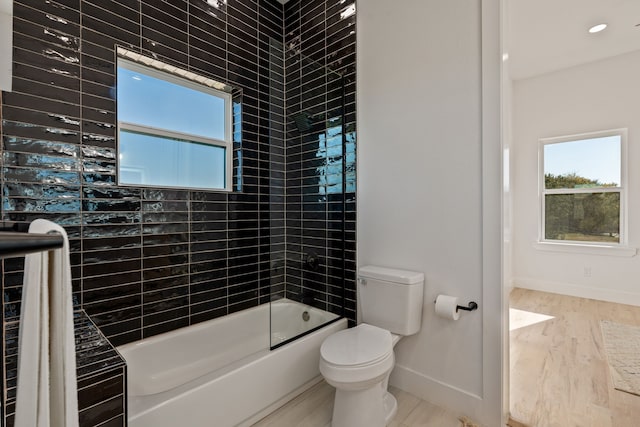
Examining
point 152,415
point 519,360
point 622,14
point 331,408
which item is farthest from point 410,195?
point 622,14

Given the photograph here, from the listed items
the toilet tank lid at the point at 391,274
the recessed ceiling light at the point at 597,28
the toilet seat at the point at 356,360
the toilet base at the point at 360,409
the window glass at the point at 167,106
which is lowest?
the toilet base at the point at 360,409

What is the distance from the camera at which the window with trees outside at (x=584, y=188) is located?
3.49m

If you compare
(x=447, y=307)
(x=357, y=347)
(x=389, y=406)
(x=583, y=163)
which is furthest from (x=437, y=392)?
(x=583, y=163)

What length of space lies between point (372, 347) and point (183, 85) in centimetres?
210

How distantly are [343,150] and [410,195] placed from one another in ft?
2.01

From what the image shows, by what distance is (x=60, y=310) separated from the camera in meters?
0.45

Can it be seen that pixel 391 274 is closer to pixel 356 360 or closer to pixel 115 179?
pixel 356 360

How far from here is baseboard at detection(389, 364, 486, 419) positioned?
5.53 feet

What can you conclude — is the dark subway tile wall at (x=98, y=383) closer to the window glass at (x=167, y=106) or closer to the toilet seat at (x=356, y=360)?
the toilet seat at (x=356, y=360)

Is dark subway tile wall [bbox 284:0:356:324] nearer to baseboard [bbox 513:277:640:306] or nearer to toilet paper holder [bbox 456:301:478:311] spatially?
toilet paper holder [bbox 456:301:478:311]

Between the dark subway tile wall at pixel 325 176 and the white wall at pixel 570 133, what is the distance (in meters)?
3.13

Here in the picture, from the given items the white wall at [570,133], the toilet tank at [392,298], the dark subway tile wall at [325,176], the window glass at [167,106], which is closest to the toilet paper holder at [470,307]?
the toilet tank at [392,298]

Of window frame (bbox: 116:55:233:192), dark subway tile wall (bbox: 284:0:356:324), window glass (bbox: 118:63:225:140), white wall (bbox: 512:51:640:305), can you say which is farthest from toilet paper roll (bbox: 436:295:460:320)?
white wall (bbox: 512:51:640:305)

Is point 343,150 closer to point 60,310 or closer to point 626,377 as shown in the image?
point 60,310
